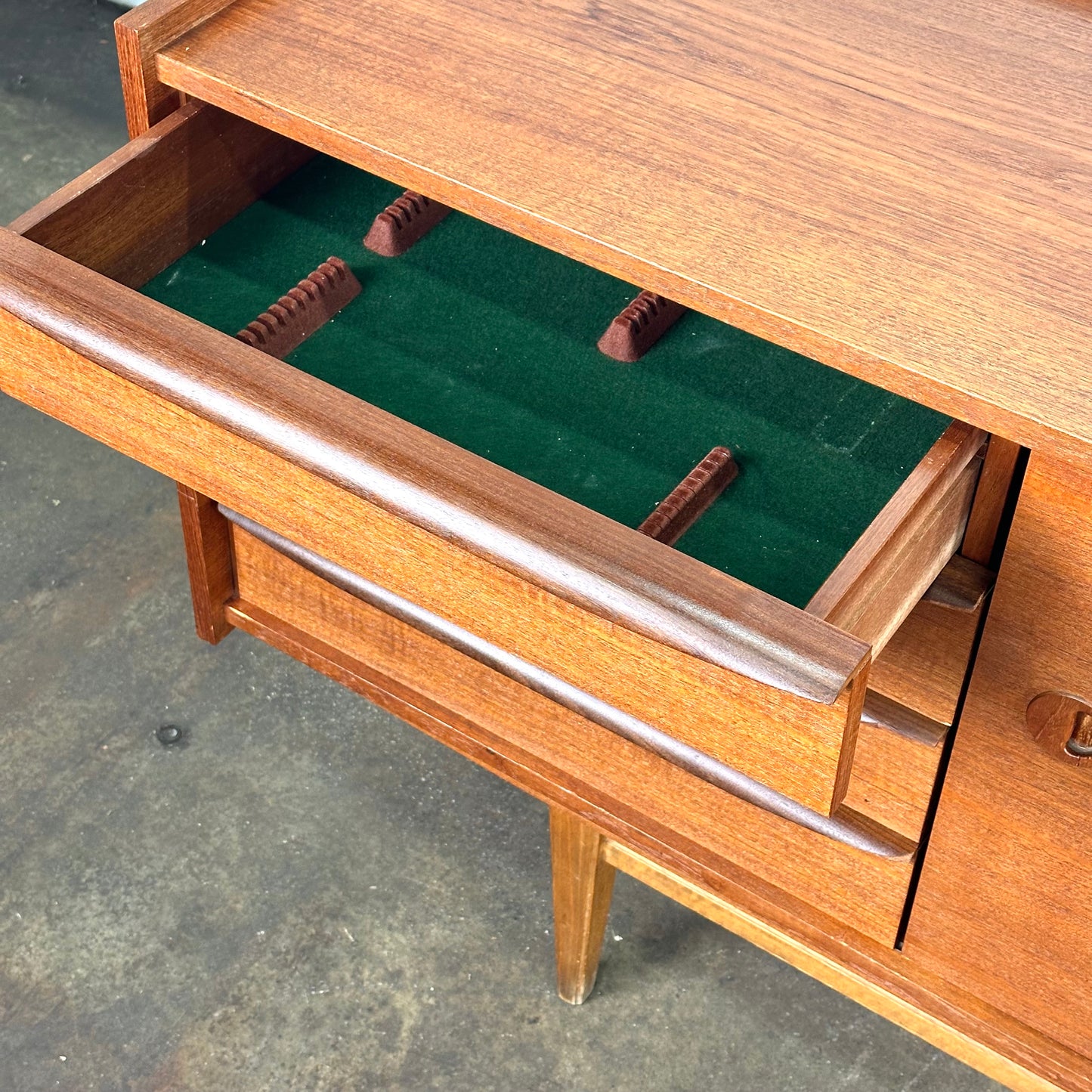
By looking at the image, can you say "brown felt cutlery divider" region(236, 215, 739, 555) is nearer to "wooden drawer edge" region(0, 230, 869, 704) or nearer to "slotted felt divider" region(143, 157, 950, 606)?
"slotted felt divider" region(143, 157, 950, 606)

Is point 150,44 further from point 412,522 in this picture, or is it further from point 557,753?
point 557,753

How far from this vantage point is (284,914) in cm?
128

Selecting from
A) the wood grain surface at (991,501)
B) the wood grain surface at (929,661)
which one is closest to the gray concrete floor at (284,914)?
the wood grain surface at (929,661)

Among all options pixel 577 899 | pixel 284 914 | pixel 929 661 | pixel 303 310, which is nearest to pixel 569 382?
pixel 303 310

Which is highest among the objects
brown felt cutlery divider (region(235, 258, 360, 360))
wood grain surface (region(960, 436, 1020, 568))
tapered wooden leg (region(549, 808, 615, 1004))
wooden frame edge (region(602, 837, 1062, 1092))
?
wood grain surface (region(960, 436, 1020, 568))

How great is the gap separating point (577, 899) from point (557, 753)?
0.22 metres

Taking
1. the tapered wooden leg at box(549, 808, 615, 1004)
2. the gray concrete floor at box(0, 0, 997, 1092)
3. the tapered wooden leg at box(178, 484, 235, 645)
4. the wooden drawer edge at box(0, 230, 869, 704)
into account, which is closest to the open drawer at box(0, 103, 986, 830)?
the wooden drawer edge at box(0, 230, 869, 704)

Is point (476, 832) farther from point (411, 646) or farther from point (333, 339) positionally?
point (333, 339)

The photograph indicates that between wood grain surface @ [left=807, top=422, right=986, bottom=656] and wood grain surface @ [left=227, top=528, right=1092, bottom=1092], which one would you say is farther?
wood grain surface @ [left=227, top=528, right=1092, bottom=1092]

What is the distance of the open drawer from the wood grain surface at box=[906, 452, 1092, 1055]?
4cm

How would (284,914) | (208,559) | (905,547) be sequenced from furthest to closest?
1. (284,914)
2. (208,559)
3. (905,547)

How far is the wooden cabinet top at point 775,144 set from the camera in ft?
2.29

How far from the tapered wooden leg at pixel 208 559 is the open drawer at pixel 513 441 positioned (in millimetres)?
135

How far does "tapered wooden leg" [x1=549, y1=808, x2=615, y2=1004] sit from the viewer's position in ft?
3.51
